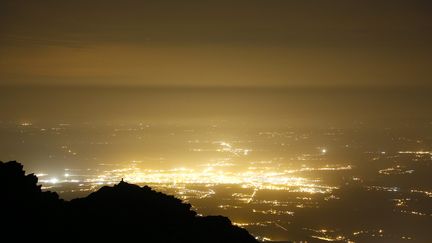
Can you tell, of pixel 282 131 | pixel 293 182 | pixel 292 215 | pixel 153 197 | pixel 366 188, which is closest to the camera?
pixel 153 197

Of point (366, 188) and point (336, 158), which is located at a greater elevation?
point (336, 158)

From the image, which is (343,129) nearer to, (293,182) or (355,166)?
(355,166)

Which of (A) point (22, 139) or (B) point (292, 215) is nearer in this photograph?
(B) point (292, 215)

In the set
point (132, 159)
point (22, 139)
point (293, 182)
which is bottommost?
point (293, 182)

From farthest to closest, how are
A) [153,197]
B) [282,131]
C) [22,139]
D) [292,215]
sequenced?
[282,131]
[22,139]
[292,215]
[153,197]

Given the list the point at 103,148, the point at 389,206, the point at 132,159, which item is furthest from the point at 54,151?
the point at 389,206

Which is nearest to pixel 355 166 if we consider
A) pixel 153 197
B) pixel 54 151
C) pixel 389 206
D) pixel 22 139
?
pixel 389 206

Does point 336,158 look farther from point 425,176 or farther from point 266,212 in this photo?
point 266,212
